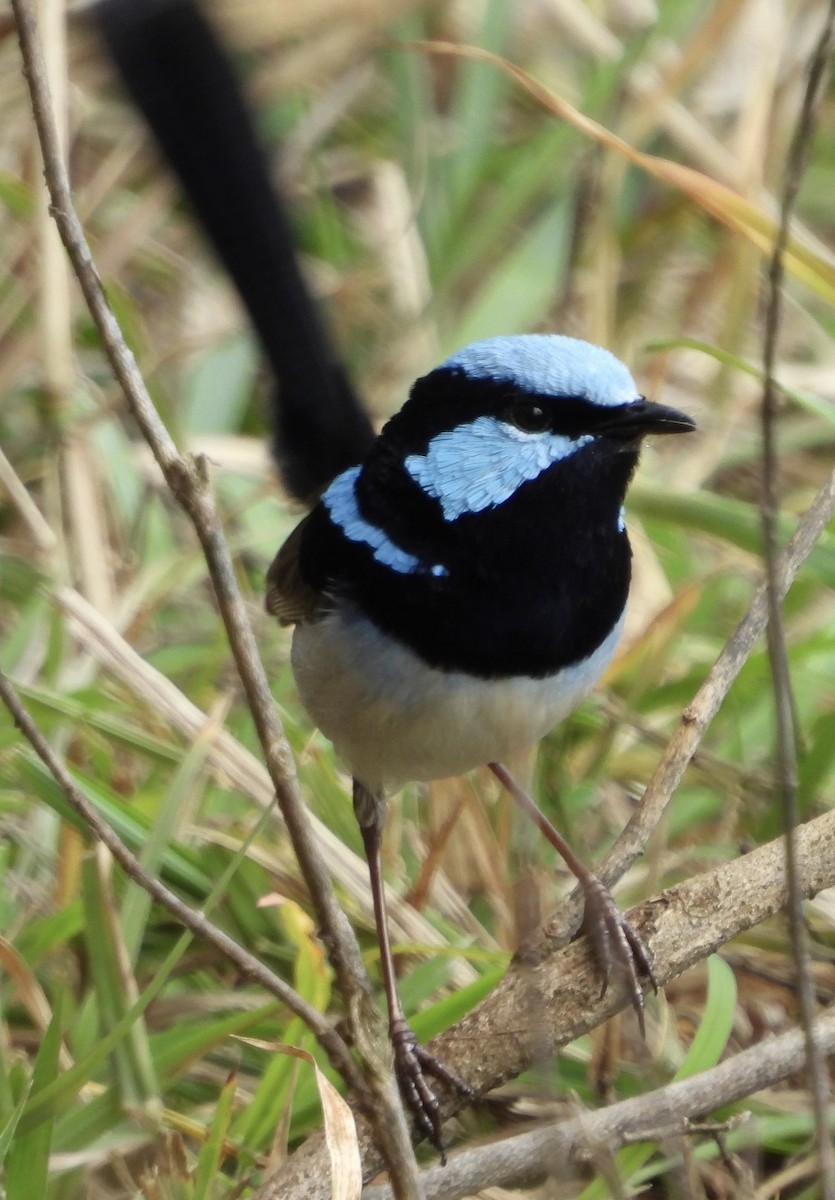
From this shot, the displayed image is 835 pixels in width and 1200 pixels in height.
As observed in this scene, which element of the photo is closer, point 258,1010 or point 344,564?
point 258,1010

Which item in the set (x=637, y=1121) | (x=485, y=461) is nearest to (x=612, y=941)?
(x=637, y=1121)

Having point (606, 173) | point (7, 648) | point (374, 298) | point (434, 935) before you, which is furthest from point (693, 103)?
point (434, 935)

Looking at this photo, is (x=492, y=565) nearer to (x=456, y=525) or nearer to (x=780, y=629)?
(x=456, y=525)

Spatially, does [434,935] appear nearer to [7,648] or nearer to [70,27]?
[7,648]

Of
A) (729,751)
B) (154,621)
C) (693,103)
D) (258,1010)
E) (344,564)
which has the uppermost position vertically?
(693,103)

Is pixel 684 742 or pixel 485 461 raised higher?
pixel 485 461

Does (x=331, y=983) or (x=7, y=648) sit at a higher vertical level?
(x=7, y=648)
